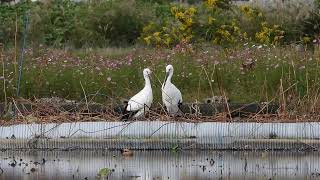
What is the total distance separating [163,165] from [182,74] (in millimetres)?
7165

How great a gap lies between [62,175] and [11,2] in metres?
24.5

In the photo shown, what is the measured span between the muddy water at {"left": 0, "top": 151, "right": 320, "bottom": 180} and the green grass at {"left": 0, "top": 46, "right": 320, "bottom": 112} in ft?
14.9

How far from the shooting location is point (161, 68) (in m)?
21.5

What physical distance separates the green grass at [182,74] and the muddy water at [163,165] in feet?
14.9

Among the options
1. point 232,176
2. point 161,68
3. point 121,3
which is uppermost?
point 121,3

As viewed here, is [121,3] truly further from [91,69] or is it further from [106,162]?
[106,162]

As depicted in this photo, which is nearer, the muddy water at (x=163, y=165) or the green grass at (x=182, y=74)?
the muddy water at (x=163, y=165)

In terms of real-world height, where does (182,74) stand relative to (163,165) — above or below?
above

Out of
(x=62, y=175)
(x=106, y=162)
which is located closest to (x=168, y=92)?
(x=106, y=162)

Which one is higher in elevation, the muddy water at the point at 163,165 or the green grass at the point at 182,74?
the green grass at the point at 182,74

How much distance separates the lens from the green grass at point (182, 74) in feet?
67.5

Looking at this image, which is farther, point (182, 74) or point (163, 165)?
point (182, 74)

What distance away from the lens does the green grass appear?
67.5 ft

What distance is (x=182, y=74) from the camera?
2139 cm
